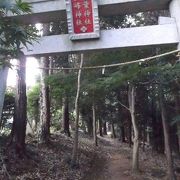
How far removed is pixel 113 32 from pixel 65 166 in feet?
21.4

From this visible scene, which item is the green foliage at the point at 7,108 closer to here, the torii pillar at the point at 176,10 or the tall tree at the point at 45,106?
the tall tree at the point at 45,106

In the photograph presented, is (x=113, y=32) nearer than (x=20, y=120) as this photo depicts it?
Yes

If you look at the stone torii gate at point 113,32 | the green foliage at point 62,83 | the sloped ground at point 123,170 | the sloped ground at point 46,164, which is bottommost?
the sloped ground at point 123,170

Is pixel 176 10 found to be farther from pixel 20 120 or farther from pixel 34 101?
pixel 34 101

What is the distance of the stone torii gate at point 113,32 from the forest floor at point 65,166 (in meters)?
3.09

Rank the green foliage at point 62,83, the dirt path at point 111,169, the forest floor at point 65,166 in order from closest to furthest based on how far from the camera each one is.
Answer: the forest floor at point 65,166, the green foliage at point 62,83, the dirt path at point 111,169

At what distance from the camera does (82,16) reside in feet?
20.3

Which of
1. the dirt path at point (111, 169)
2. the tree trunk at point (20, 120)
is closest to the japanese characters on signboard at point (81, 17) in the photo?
the tree trunk at point (20, 120)

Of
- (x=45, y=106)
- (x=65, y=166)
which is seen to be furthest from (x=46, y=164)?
(x=45, y=106)

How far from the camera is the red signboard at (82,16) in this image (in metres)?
6.18

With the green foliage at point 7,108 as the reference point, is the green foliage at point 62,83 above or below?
above

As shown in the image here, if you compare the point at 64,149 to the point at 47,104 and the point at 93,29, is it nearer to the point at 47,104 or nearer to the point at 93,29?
the point at 47,104

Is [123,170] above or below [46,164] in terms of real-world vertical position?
below

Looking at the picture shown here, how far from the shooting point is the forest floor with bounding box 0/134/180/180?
8.93 meters
